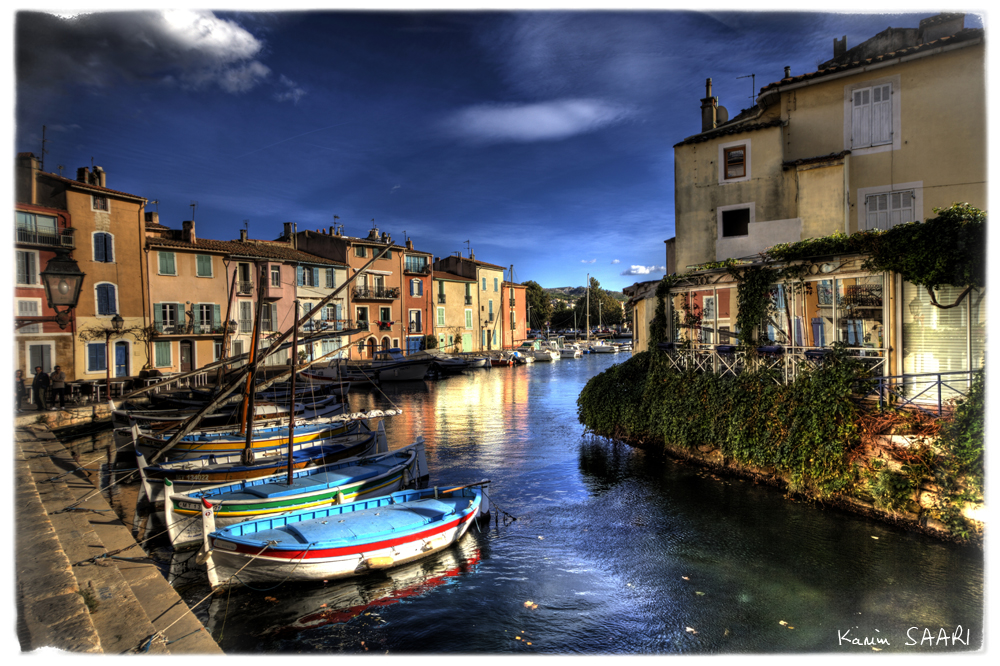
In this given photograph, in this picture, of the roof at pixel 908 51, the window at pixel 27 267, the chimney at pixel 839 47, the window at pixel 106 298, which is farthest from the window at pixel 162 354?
the chimney at pixel 839 47

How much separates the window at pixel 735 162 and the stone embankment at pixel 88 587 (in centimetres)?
2048

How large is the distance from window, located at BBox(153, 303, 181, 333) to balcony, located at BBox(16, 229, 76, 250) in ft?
20.6

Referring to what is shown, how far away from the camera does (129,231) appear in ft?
105

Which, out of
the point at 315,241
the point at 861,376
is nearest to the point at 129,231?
the point at 315,241

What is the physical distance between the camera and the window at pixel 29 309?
2503 cm

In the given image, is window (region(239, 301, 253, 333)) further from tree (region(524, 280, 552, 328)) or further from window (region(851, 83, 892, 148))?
tree (region(524, 280, 552, 328))

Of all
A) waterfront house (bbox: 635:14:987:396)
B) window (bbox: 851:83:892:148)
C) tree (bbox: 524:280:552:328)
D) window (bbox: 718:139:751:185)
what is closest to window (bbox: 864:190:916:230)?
waterfront house (bbox: 635:14:987:396)

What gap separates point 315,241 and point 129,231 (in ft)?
56.0

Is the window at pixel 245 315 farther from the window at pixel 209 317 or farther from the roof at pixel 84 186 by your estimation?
the roof at pixel 84 186

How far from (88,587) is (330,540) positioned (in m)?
3.51

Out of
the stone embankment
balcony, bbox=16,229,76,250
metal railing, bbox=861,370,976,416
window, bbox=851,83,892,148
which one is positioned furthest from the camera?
balcony, bbox=16,229,76,250

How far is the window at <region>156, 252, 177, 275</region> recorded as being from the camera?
34156 mm

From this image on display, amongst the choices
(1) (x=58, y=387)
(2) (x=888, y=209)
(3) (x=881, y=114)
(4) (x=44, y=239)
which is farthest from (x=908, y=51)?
→ (4) (x=44, y=239)

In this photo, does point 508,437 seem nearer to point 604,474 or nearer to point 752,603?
point 604,474
